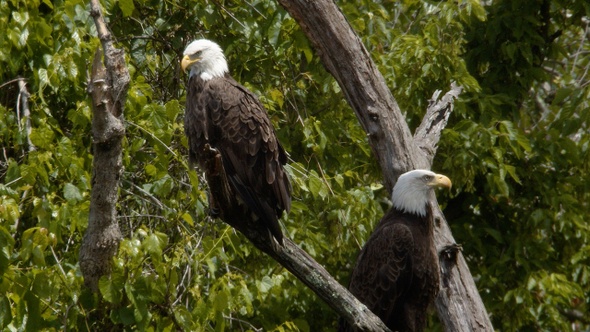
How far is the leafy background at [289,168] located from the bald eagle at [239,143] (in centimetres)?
17

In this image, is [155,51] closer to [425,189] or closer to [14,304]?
[425,189]

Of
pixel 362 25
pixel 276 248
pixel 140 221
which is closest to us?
pixel 276 248

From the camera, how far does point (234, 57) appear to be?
585 centimetres

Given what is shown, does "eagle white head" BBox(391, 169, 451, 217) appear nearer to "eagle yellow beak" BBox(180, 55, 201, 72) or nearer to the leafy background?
the leafy background

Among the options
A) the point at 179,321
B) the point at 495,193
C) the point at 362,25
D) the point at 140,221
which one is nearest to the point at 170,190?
the point at 140,221

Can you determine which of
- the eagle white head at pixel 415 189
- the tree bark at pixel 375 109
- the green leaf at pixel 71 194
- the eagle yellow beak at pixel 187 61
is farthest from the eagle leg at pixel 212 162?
the eagle white head at pixel 415 189

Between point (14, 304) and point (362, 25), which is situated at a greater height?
point (362, 25)

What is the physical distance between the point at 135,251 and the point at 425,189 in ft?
5.32

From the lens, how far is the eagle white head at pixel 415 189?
4875mm

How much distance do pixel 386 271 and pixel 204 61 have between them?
1.35 metres

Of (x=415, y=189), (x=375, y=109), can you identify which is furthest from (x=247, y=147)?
(x=415, y=189)

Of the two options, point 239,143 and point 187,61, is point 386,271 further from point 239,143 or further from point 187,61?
point 187,61

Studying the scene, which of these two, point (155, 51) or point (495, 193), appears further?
point (495, 193)

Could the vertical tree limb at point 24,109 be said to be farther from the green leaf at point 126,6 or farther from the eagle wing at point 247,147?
the eagle wing at point 247,147
